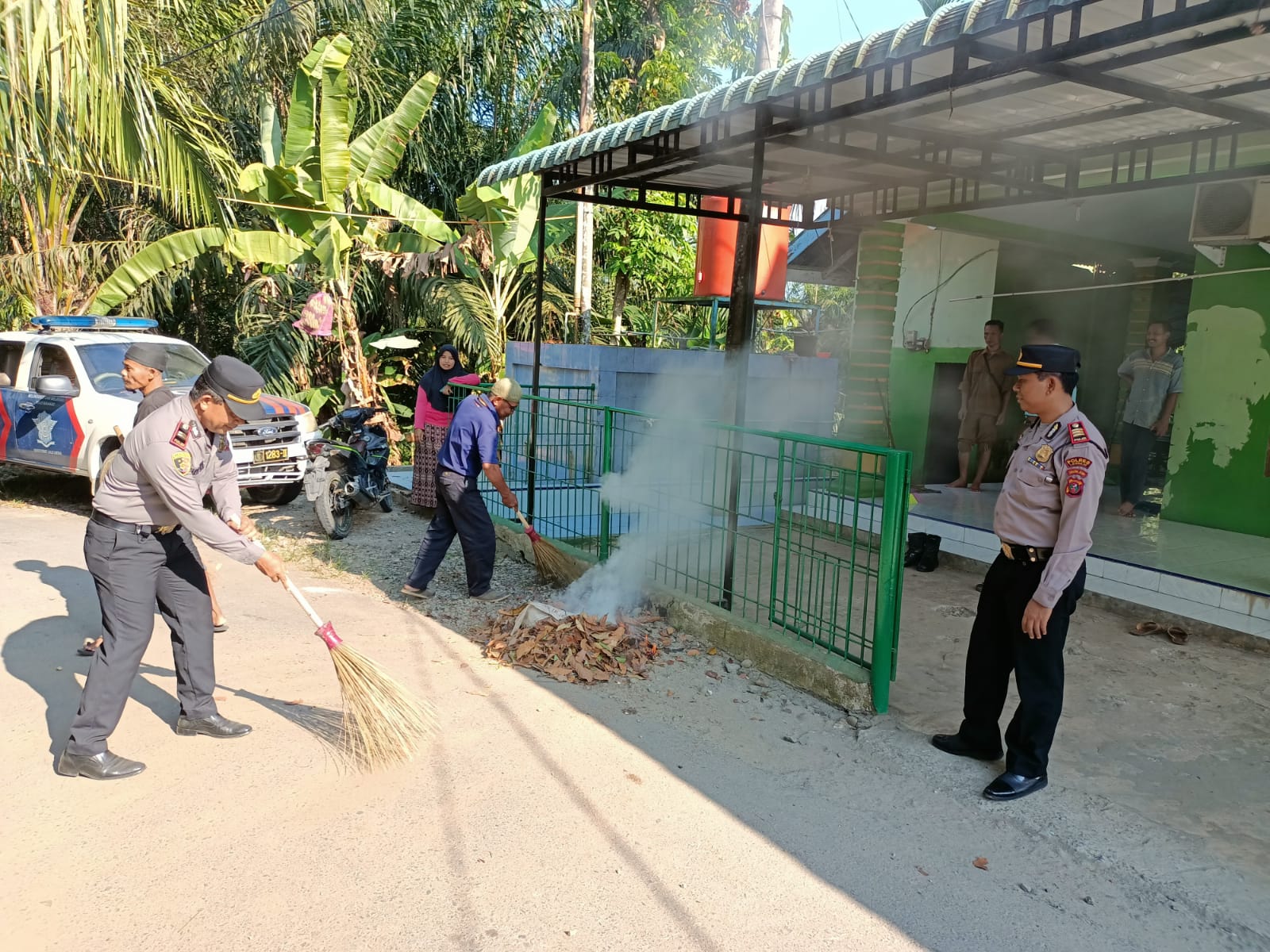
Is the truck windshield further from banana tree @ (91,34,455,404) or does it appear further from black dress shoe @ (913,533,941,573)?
black dress shoe @ (913,533,941,573)

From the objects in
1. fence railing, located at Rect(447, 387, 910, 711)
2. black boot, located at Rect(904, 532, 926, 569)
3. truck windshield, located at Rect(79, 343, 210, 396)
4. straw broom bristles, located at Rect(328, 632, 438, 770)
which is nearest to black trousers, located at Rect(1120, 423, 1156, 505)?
black boot, located at Rect(904, 532, 926, 569)

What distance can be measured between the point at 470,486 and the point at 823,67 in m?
3.42

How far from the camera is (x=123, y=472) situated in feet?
11.5

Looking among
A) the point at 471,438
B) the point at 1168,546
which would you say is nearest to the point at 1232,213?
the point at 1168,546

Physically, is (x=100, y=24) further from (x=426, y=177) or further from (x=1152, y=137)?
(x=426, y=177)

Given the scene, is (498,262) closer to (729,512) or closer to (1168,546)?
(729,512)

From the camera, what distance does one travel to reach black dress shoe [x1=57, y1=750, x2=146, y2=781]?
346cm

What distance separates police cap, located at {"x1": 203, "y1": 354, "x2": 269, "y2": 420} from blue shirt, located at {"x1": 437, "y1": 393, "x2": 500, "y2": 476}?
2341 millimetres

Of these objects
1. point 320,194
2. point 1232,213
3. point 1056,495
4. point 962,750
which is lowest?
point 962,750

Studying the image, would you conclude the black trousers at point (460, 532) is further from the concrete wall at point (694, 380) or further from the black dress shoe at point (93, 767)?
the concrete wall at point (694, 380)

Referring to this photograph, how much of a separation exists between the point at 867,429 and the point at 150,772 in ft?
25.7

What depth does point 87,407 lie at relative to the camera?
8188 mm

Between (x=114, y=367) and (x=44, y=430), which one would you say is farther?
(x=114, y=367)

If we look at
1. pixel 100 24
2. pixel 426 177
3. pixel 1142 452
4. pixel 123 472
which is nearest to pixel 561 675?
pixel 123 472
